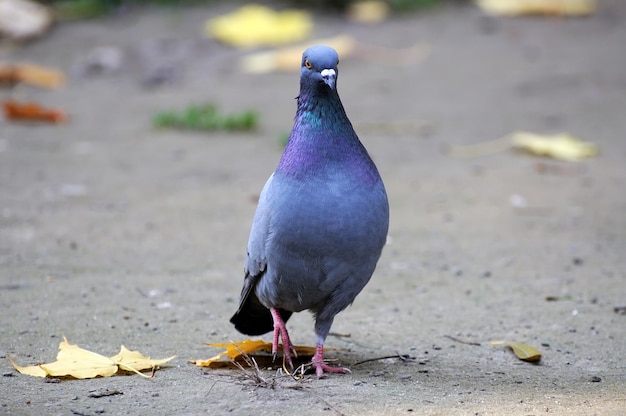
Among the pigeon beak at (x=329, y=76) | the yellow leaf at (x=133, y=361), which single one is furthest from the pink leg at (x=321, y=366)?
the pigeon beak at (x=329, y=76)

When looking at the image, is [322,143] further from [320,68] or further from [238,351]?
[238,351]

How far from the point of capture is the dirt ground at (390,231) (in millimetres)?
3490

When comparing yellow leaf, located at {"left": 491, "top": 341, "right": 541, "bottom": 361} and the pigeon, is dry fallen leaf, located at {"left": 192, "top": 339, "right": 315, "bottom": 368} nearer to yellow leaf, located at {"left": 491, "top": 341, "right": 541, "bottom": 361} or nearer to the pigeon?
the pigeon

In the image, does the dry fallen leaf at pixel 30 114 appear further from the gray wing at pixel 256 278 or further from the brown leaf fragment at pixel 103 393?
the brown leaf fragment at pixel 103 393

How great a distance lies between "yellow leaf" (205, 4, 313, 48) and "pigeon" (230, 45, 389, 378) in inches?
320

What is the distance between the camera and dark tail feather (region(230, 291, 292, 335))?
12.9 feet

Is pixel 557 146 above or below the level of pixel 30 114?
below

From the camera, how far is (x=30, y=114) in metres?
9.05

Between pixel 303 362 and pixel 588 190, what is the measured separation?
12.3 feet

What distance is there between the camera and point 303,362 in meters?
3.85

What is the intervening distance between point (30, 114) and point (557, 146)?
5.06m

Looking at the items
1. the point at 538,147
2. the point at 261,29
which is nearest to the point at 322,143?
the point at 538,147

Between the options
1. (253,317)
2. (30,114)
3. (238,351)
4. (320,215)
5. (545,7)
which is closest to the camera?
(320,215)

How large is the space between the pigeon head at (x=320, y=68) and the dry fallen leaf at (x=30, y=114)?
Answer: 603 centimetres
